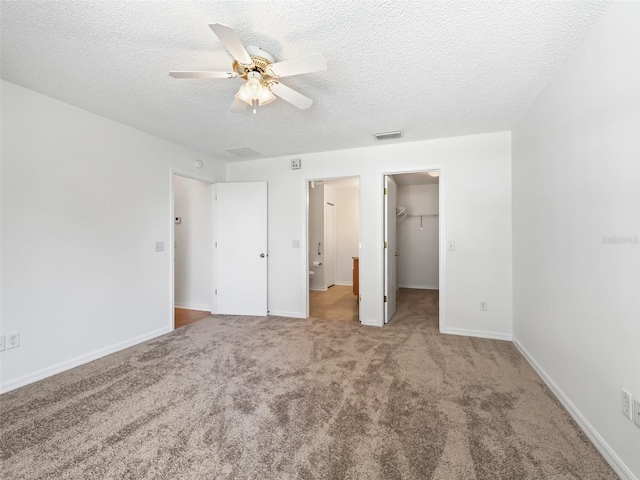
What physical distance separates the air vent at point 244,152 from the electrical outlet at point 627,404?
4113 mm

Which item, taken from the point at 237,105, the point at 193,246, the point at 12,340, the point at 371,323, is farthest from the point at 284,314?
the point at 237,105

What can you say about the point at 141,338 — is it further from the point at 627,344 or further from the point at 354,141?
the point at 627,344

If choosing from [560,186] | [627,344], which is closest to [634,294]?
[627,344]

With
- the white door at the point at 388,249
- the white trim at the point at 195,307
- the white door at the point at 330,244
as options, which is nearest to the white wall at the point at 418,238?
the white door at the point at 330,244

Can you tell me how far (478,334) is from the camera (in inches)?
131

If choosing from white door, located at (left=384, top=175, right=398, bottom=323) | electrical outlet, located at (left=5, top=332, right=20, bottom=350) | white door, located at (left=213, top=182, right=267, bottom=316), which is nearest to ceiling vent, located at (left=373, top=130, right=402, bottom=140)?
white door, located at (left=384, top=175, right=398, bottom=323)

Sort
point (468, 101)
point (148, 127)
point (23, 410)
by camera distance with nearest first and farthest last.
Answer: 1. point (23, 410)
2. point (468, 101)
3. point (148, 127)

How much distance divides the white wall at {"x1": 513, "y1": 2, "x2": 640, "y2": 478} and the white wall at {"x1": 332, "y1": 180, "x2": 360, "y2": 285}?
186 inches

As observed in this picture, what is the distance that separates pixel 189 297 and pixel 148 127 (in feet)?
9.24

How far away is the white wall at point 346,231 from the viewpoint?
23.3 ft

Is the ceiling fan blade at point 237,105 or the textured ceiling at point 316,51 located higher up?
the textured ceiling at point 316,51

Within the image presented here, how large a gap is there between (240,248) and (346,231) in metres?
3.47

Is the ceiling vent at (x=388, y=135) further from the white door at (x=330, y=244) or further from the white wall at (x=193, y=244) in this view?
the white door at (x=330, y=244)

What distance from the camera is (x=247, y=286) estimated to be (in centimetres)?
430
